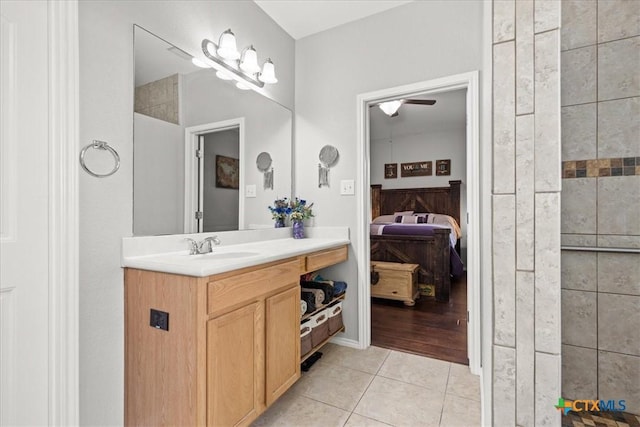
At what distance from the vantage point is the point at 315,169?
263cm

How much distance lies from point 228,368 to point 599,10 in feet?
8.01

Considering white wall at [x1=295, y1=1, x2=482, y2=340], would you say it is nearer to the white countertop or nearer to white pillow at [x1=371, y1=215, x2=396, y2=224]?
the white countertop

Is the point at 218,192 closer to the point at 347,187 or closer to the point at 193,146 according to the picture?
the point at 193,146

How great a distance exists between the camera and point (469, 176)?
2.12 m

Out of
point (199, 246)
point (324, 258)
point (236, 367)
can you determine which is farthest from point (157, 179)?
point (324, 258)

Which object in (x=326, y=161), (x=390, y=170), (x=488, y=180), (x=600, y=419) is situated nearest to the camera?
(x=488, y=180)

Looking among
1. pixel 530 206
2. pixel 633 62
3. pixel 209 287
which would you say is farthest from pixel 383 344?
pixel 633 62

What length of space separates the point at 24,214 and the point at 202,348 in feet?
2.76

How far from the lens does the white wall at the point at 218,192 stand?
191 cm

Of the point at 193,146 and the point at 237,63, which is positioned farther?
the point at 237,63

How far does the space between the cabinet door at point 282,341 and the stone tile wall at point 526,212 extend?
1013 millimetres

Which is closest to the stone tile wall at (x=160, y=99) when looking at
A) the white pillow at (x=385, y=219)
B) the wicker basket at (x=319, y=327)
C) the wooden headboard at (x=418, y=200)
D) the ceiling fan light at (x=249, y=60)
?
the ceiling fan light at (x=249, y=60)

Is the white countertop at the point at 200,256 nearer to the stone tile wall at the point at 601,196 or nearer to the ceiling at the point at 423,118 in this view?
the stone tile wall at the point at 601,196

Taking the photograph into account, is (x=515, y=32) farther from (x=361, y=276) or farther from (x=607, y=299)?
(x=361, y=276)
